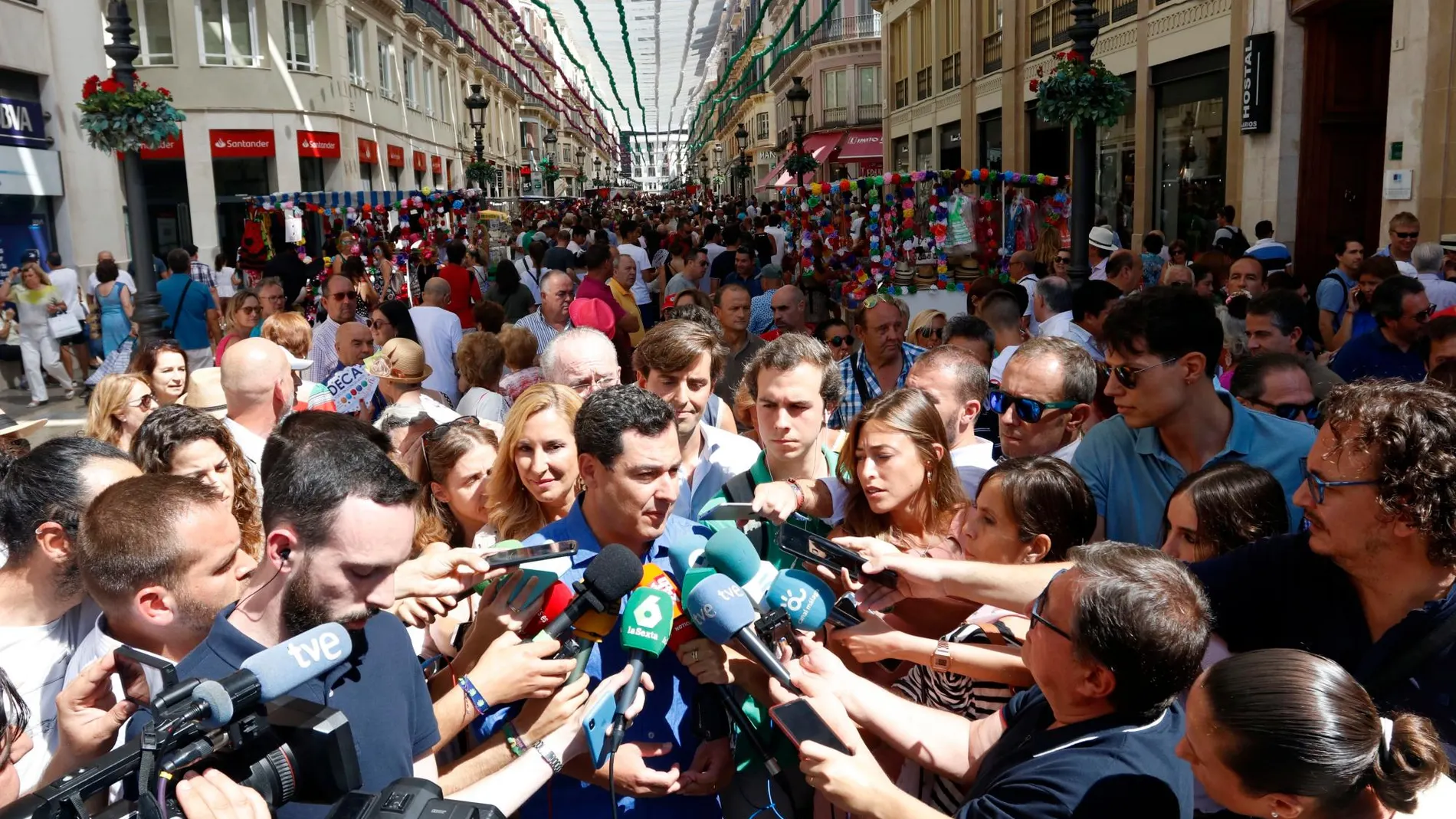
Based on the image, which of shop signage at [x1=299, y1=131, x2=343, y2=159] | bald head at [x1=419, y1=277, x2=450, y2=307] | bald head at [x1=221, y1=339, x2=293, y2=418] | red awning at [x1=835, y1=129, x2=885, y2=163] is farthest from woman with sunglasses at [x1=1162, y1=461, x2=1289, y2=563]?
red awning at [x1=835, y1=129, x2=885, y2=163]

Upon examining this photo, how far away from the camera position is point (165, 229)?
1147 inches

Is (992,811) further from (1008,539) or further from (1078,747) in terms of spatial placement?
(1008,539)

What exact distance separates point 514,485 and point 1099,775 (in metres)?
2.59

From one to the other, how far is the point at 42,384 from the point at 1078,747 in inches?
614

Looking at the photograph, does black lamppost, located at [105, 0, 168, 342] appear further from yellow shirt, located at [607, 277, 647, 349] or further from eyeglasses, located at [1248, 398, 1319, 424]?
eyeglasses, located at [1248, 398, 1319, 424]

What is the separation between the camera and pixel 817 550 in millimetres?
3053

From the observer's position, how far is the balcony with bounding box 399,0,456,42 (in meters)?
40.4

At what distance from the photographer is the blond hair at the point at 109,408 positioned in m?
5.30

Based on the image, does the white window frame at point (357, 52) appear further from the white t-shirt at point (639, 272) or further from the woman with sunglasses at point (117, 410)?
the woman with sunglasses at point (117, 410)

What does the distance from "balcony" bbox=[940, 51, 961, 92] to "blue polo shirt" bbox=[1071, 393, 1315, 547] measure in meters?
27.0

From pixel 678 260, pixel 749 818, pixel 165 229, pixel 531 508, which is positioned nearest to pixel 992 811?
pixel 749 818

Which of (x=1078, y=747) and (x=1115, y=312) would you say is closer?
(x=1078, y=747)

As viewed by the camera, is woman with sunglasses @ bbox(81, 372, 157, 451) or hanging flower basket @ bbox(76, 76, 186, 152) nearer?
woman with sunglasses @ bbox(81, 372, 157, 451)

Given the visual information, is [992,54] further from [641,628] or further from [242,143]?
[641,628]
